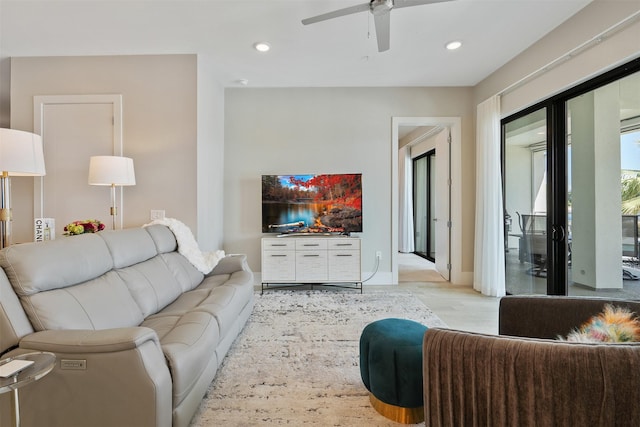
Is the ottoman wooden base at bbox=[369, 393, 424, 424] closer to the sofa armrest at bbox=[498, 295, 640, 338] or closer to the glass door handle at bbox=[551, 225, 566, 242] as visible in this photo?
the sofa armrest at bbox=[498, 295, 640, 338]

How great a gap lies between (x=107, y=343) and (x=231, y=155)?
3.29m

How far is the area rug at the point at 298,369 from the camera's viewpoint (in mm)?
1543

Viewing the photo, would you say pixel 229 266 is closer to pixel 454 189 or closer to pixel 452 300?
pixel 452 300

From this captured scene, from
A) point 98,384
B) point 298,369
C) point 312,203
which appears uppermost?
point 312,203

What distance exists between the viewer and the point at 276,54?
10.4 ft

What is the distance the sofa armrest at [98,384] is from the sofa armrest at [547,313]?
175 centimetres

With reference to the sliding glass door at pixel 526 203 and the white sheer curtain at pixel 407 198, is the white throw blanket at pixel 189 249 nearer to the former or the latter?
the sliding glass door at pixel 526 203

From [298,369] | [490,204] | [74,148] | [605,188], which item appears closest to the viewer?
[298,369]

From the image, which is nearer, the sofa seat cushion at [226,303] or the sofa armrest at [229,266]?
the sofa seat cushion at [226,303]

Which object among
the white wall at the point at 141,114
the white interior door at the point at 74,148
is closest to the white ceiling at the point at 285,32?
the white wall at the point at 141,114

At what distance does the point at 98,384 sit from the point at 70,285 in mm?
670

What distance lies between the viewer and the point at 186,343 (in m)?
1.44

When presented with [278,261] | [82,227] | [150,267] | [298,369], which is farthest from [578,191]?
[82,227]

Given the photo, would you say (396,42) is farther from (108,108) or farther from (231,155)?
(108,108)
